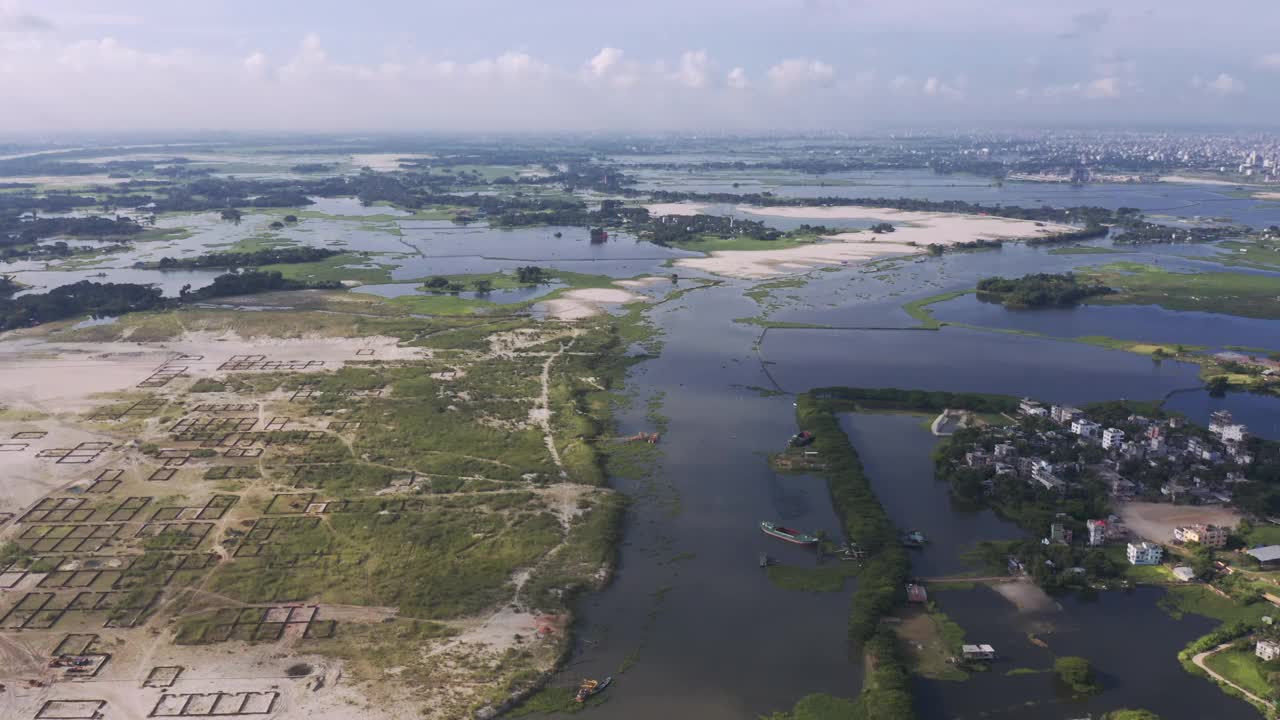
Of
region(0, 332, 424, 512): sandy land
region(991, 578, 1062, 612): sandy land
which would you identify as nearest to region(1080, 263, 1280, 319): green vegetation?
region(991, 578, 1062, 612): sandy land

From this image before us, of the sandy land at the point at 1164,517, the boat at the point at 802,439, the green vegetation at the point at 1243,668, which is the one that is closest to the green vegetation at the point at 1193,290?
the sandy land at the point at 1164,517

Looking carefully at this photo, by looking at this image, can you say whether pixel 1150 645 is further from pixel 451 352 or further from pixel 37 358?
pixel 37 358

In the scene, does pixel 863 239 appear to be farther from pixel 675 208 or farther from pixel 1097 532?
pixel 1097 532

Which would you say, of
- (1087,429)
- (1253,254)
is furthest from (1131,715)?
(1253,254)

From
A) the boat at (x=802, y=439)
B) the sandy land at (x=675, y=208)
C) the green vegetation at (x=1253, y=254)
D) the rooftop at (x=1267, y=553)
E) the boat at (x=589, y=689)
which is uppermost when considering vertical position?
the sandy land at (x=675, y=208)

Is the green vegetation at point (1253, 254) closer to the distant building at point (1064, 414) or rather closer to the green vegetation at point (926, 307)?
the green vegetation at point (926, 307)

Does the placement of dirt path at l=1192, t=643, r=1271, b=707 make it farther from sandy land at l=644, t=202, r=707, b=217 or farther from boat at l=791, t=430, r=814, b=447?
sandy land at l=644, t=202, r=707, b=217

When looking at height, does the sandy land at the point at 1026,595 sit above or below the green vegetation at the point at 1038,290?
below
